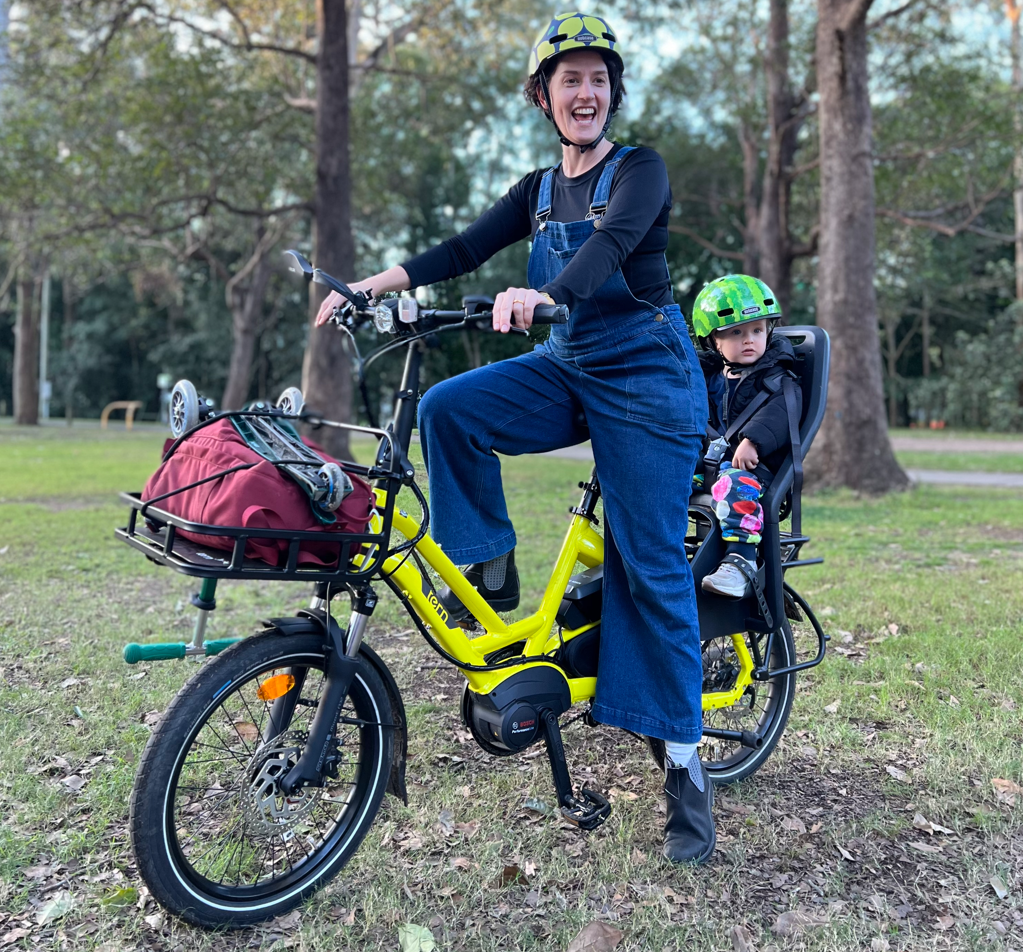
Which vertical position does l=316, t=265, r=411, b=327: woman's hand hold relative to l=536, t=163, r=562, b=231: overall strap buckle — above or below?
below

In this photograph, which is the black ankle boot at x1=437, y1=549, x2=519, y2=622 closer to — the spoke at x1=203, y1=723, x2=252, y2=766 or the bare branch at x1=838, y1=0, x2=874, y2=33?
the spoke at x1=203, y1=723, x2=252, y2=766

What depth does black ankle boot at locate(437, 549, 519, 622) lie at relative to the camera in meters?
2.81

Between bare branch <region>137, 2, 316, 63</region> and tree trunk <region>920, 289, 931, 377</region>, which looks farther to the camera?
tree trunk <region>920, 289, 931, 377</region>

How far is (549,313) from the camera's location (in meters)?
2.24

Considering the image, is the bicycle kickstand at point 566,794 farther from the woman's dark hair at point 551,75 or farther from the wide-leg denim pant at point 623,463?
the woman's dark hair at point 551,75

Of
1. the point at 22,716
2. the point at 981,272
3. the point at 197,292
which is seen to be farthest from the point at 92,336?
the point at 22,716

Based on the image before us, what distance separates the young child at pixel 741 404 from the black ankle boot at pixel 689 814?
1.97 ft

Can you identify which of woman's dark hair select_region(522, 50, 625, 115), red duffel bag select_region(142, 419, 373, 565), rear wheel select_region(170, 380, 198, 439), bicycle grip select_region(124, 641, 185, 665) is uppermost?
woman's dark hair select_region(522, 50, 625, 115)

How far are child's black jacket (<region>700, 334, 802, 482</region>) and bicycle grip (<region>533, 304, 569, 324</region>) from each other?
1.16m

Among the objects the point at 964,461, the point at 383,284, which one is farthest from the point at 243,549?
the point at 964,461

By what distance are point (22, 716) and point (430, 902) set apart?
215 centimetres

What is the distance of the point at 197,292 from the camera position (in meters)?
38.6

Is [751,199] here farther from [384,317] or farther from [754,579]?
[384,317]

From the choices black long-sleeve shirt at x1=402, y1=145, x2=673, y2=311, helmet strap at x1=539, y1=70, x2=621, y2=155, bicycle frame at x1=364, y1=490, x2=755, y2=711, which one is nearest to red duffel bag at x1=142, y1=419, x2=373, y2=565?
bicycle frame at x1=364, y1=490, x2=755, y2=711
